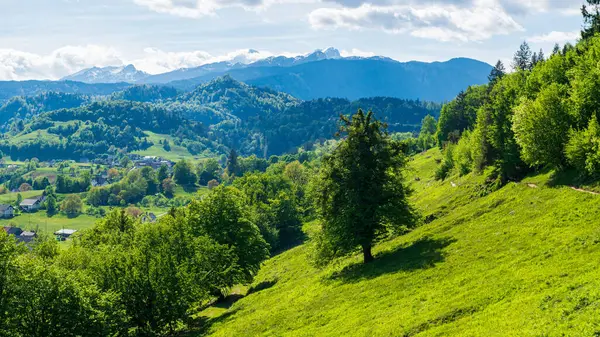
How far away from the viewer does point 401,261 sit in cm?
4806

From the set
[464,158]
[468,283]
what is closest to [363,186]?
[468,283]

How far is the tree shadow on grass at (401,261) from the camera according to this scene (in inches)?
1774

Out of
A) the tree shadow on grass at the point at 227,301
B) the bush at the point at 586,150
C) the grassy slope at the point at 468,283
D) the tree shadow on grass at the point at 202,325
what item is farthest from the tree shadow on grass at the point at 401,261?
the tree shadow on grass at the point at 227,301

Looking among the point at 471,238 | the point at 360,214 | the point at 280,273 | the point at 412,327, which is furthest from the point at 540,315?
the point at 280,273

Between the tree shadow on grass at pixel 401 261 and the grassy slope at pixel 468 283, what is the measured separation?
197 mm

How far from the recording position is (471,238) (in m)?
46.6

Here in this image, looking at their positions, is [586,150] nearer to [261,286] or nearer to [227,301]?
[261,286]

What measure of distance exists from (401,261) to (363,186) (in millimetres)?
8830

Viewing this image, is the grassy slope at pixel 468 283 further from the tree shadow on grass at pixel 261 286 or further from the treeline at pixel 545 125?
the tree shadow on grass at pixel 261 286

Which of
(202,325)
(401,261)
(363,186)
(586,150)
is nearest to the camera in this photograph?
(401,261)

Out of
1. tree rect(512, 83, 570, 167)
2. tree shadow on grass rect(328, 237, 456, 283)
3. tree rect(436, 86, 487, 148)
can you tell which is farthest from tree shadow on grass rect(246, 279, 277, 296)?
tree rect(436, 86, 487, 148)

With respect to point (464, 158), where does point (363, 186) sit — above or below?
above

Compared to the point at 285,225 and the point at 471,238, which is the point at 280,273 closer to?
the point at 471,238

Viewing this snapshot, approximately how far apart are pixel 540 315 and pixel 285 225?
371ft
